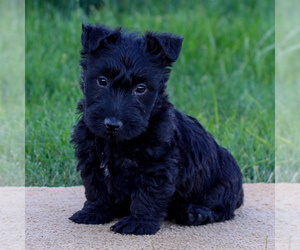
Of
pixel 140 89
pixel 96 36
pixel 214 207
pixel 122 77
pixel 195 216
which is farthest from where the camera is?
pixel 214 207

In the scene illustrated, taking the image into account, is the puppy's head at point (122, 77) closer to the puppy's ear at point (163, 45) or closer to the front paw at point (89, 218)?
the puppy's ear at point (163, 45)

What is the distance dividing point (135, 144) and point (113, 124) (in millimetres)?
365

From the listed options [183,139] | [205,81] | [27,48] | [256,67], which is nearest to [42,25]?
[27,48]

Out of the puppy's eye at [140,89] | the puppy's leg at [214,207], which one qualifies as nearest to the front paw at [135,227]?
the puppy's leg at [214,207]

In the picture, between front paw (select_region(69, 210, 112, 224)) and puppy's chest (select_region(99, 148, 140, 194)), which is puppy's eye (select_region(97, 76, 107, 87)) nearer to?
puppy's chest (select_region(99, 148, 140, 194))

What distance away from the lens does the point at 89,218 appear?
380 centimetres

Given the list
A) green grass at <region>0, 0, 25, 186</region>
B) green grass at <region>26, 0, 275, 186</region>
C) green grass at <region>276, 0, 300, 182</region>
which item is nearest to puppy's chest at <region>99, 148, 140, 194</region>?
green grass at <region>26, 0, 275, 186</region>

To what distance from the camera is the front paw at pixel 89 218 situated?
3789mm

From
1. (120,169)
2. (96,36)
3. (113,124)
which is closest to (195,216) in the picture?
(120,169)

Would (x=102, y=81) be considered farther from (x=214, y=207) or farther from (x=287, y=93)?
(x=287, y=93)

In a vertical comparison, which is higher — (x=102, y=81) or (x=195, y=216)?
(x=102, y=81)

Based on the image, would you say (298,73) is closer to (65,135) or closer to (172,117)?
(65,135)

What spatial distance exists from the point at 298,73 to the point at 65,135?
6.06 meters

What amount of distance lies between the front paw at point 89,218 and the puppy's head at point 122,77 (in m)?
0.77
